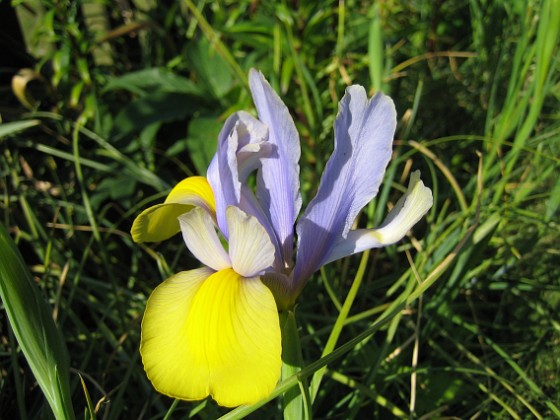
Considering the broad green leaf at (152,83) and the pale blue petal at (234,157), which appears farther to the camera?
the broad green leaf at (152,83)

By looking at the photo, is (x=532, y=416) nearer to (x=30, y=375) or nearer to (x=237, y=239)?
(x=237, y=239)

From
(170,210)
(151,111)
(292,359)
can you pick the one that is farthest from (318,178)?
(292,359)

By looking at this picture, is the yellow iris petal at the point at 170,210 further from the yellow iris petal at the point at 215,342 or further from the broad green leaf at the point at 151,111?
the broad green leaf at the point at 151,111

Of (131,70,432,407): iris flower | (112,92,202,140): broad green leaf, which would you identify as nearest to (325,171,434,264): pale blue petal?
(131,70,432,407): iris flower

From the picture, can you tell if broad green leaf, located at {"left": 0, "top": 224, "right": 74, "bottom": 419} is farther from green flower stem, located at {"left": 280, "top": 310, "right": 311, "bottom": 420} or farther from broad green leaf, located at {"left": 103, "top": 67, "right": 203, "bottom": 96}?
broad green leaf, located at {"left": 103, "top": 67, "right": 203, "bottom": 96}

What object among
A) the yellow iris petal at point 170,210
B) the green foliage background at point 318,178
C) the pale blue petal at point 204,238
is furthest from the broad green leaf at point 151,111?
the pale blue petal at point 204,238

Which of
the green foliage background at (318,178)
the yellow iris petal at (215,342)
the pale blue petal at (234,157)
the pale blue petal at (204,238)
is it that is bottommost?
the green foliage background at (318,178)
